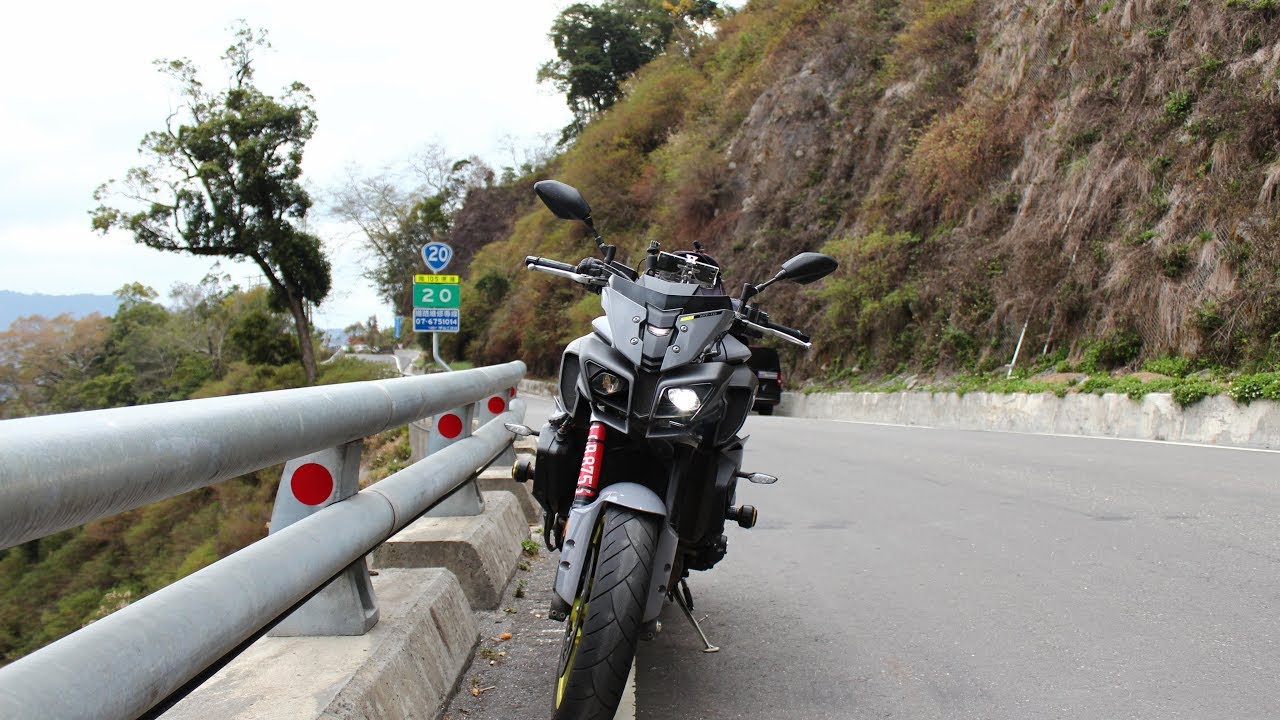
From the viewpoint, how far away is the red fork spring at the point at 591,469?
381 centimetres

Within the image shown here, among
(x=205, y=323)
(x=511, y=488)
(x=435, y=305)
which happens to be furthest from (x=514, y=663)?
(x=205, y=323)

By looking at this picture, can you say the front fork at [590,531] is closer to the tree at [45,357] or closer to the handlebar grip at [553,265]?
the handlebar grip at [553,265]

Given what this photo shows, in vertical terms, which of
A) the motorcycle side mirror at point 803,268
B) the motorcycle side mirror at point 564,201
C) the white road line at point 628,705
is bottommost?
the white road line at point 628,705

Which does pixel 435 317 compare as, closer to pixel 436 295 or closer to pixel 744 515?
pixel 436 295

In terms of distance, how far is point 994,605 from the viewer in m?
5.25

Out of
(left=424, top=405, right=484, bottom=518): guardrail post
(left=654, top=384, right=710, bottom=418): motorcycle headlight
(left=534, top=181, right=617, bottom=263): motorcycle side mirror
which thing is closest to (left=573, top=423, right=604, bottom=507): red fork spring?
(left=654, top=384, right=710, bottom=418): motorcycle headlight

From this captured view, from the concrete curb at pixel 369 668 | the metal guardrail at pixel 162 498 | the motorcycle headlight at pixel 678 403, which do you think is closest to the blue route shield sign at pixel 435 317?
the concrete curb at pixel 369 668

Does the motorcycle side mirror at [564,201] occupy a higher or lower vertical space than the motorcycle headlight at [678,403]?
higher

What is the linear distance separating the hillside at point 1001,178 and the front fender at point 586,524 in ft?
43.8

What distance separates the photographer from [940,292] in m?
24.3

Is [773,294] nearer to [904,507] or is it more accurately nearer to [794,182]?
[794,182]

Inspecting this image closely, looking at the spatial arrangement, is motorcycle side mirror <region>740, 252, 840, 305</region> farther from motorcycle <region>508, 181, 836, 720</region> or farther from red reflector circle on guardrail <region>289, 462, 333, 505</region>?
red reflector circle on guardrail <region>289, 462, 333, 505</region>

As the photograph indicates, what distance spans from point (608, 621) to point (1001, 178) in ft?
75.9

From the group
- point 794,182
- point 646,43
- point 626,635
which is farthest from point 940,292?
point 646,43
